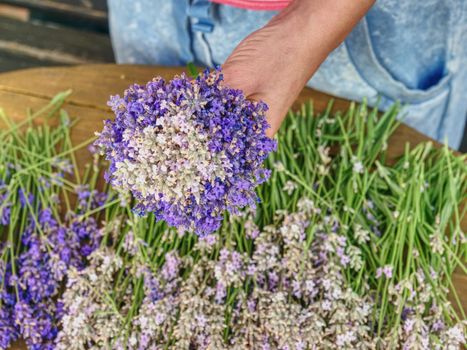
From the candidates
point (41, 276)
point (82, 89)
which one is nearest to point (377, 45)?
point (82, 89)

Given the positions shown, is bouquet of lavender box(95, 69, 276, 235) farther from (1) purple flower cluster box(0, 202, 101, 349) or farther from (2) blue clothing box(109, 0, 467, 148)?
(2) blue clothing box(109, 0, 467, 148)

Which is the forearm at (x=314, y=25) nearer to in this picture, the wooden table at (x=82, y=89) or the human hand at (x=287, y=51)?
the human hand at (x=287, y=51)

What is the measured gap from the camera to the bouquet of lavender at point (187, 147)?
1.91 feet

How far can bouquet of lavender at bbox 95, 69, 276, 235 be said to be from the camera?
582 mm

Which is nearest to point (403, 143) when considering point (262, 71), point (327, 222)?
point (327, 222)

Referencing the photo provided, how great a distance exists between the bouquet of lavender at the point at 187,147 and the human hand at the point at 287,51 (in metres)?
0.12

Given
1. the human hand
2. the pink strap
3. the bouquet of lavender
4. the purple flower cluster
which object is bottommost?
the purple flower cluster

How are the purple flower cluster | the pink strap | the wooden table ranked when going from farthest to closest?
the wooden table → the pink strap → the purple flower cluster

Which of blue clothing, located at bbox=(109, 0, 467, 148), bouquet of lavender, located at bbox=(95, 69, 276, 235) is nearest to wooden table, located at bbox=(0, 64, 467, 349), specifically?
blue clothing, located at bbox=(109, 0, 467, 148)

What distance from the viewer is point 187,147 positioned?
0.58 metres

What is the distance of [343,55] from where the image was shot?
45.9 inches

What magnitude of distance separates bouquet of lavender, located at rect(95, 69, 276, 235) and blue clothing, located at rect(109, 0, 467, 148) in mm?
601

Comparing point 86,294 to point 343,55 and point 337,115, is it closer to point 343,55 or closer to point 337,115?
point 337,115

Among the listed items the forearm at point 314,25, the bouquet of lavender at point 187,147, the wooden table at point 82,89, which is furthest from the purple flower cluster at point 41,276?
the forearm at point 314,25
